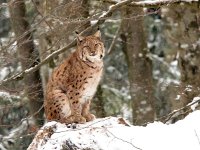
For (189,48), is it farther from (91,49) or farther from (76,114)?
(76,114)

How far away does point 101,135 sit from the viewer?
623cm

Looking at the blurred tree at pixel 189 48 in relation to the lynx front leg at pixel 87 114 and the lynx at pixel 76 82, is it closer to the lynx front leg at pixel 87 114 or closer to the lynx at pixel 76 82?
the lynx front leg at pixel 87 114

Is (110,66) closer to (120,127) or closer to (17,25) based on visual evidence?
(17,25)

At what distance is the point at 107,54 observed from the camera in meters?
13.1

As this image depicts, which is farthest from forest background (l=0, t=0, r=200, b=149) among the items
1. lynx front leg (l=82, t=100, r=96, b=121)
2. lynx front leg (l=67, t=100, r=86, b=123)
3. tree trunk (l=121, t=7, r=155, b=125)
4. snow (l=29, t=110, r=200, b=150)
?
snow (l=29, t=110, r=200, b=150)

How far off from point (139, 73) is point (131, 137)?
7312 millimetres

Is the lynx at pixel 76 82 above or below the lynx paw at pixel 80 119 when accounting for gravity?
above

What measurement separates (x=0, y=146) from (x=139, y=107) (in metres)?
3.01

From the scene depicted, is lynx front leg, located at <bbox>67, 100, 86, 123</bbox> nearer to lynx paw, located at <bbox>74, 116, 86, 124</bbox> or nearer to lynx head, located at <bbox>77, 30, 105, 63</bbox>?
lynx paw, located at <bbox>74, 116, 86, 124</bbox>

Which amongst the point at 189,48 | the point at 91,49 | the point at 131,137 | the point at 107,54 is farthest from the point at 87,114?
the point at 107,54

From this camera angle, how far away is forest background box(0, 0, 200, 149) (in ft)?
27.3

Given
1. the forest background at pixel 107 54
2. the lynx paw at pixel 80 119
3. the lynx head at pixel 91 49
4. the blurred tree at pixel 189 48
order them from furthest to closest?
1. the blurred tree at pixel 189 48
2. the forest background at pixel 107 54
3. the lynx head at pixel 91 49
4. the lynx paw at pixel 80 119

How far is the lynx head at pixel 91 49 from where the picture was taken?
758 cm

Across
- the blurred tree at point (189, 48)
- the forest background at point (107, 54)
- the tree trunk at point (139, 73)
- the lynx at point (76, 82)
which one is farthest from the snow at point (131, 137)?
the tree trunk at point (139, 73)
